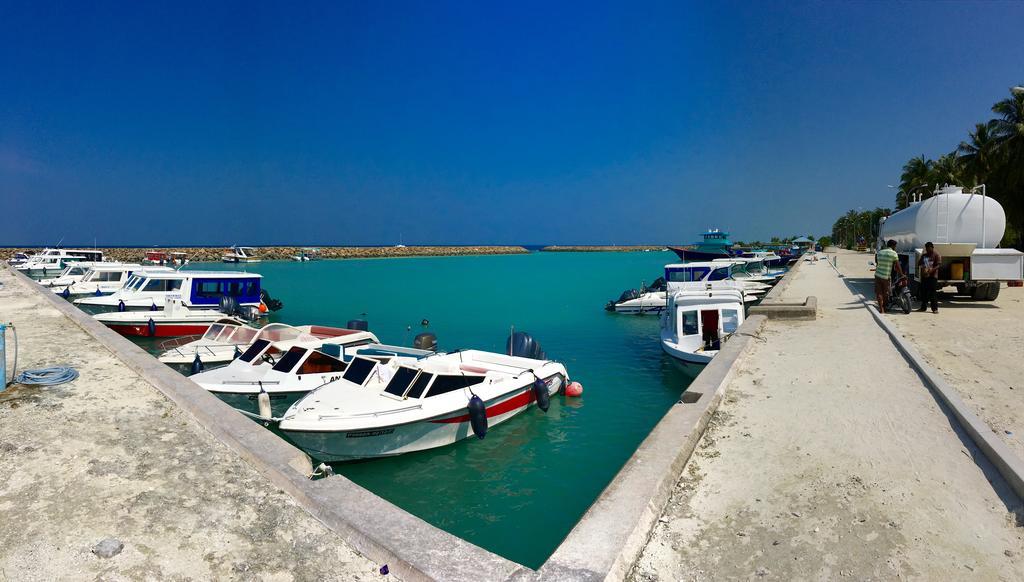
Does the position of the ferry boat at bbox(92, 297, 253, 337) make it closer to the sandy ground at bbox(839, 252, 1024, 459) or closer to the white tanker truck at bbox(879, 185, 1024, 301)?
the sandy ground at bbox(839, 252, 1024, 459)


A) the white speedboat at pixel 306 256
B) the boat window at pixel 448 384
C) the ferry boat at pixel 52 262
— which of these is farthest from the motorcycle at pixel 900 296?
the white speedboat at pixel 306 256

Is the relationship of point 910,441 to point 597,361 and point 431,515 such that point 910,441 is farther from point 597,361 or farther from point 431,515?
point 597,361

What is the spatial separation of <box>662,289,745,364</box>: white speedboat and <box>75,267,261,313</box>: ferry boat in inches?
785

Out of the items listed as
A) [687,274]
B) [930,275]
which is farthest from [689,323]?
[687,274]

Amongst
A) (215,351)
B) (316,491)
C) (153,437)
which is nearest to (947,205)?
(316,491)

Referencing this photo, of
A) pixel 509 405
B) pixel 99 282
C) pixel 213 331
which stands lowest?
pixel 509 405

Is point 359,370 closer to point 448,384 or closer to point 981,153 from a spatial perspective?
point 448,384

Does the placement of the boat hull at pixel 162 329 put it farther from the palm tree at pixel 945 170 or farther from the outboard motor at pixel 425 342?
the palm tree at pixel 945 170

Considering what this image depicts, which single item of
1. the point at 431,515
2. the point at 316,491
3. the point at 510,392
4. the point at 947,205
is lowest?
the point at 431,515

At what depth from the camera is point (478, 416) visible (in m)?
10.3

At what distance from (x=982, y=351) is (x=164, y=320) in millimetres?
25701

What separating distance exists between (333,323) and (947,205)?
2559 cm

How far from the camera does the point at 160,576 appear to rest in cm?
406

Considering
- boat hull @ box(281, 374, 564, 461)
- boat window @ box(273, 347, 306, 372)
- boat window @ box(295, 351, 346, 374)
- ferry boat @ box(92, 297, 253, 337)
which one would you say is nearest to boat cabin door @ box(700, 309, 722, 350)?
boat hull @ box(281, 374, 564, 461)
